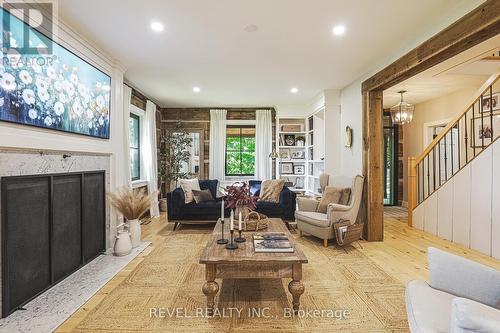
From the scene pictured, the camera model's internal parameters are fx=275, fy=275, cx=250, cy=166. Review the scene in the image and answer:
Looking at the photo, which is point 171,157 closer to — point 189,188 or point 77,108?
point 189,188

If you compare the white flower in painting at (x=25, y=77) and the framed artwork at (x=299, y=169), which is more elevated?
the white flower in painting at (x=25, y=77)

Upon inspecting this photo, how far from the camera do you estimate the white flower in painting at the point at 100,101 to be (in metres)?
3.31

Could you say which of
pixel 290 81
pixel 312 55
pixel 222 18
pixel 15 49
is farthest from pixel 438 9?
pixel 15 49

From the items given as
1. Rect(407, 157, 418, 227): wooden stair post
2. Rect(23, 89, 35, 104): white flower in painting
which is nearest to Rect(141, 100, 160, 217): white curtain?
Rect(23, 89, 35, 104): white flower in painting

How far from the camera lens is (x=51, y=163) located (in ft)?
8.55

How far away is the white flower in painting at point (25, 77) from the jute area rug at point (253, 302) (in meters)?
1.92

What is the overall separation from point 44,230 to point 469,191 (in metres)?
5.19

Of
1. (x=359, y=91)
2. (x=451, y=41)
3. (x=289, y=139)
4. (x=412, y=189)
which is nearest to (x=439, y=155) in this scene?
(x=412, y=189)

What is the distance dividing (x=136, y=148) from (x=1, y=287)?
378cm

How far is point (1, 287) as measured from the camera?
6.62 feet

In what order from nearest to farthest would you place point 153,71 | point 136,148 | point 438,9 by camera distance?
point 438,9 < point 153,71 < point 136,148

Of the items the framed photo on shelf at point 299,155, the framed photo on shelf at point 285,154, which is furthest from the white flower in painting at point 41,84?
the framed photo on shelf at point 299,155

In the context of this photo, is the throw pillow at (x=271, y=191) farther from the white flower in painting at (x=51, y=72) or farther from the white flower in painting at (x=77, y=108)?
the white flower in painting at (x=51, y=72)

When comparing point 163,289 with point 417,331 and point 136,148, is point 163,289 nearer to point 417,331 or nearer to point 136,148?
point 417,331
